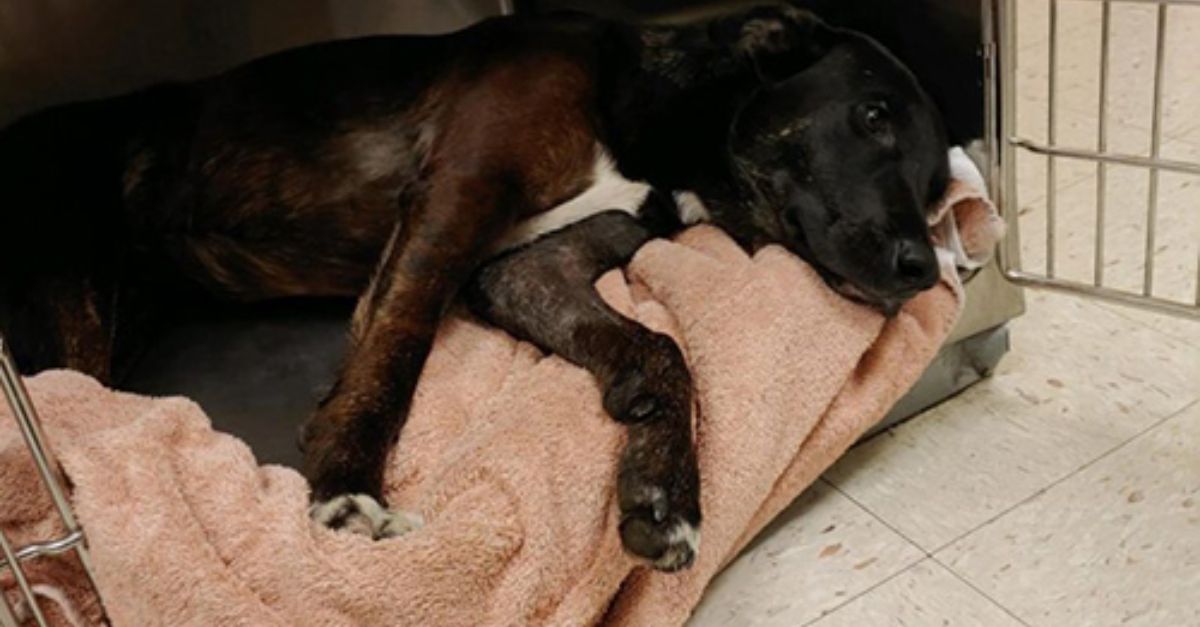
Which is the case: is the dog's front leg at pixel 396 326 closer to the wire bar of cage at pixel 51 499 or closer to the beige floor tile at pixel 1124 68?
the wire bar of cage at pixel 51 499

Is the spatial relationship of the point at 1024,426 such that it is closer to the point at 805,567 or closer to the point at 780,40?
the point at 805,567

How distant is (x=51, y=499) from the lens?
123 centimetres

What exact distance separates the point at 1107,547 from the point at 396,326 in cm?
94

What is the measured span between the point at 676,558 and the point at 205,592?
47cm

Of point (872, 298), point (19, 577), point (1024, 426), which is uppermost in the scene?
point (19, 577)

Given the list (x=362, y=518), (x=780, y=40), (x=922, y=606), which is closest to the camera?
(x=362, y=518)

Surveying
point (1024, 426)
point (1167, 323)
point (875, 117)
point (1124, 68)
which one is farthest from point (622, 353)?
point (1124, 68)

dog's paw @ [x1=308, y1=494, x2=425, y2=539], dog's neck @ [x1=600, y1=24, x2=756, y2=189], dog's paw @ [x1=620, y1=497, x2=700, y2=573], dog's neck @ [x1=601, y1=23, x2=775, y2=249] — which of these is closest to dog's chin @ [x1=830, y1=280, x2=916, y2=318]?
dog's neck @ [x1=601, y1=23, x2=775, y2=249]

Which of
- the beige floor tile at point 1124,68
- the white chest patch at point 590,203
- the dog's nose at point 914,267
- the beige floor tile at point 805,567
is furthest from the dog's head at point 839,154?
the beige floor tile at point 1124,68

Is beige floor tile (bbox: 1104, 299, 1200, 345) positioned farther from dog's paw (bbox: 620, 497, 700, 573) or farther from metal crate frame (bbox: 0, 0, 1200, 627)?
dog's paw (bbox: 620, 497, 700, 573)

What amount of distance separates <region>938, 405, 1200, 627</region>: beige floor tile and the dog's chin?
303 mm

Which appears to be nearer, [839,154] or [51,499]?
[51,499]

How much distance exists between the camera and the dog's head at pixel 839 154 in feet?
5.28

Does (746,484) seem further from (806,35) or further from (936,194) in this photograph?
(806,35)
